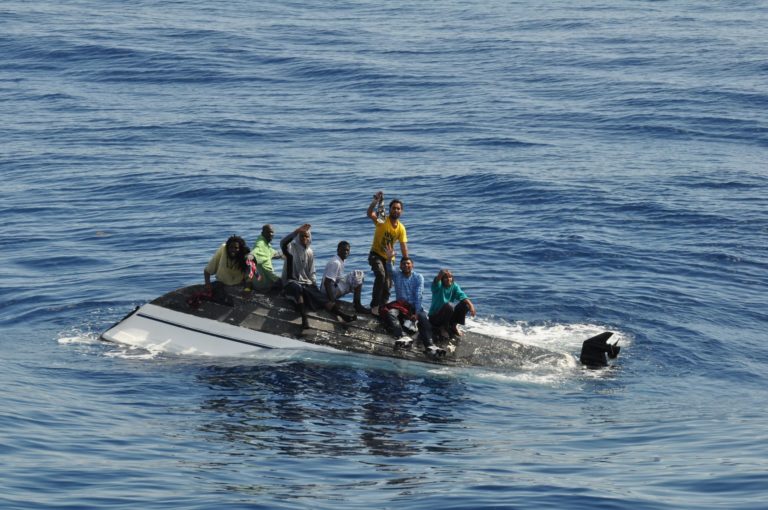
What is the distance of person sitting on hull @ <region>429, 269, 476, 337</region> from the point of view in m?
29.1

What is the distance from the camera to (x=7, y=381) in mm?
27125

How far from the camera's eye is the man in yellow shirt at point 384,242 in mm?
28875

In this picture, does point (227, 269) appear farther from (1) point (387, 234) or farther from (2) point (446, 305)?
(2) point (446, 305)

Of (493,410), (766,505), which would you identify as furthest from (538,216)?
(766,505)

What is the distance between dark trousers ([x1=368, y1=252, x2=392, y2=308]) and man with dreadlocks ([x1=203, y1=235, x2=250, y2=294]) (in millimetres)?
3286

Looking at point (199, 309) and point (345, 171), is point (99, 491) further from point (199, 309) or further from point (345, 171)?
point (345, 171)

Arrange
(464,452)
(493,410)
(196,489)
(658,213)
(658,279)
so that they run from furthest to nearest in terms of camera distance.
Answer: (658,213) → (658,279) → (493,410) → (464,452) → (196,489)

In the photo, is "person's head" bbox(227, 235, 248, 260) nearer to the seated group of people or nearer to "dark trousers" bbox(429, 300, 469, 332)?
the seated group of people

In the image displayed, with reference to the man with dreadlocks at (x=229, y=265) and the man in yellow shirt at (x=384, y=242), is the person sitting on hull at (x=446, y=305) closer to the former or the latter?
the man in yellow shirt at (x=384, y=242)

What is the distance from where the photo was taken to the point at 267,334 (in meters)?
29.7

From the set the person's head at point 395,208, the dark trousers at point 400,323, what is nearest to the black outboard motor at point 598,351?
the dark trousers at point 400,323

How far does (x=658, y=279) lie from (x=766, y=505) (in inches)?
713

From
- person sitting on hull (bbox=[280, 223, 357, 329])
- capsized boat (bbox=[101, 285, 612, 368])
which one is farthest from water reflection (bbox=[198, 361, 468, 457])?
person sitting on hull (bbox=[280, 223, 357, 329])

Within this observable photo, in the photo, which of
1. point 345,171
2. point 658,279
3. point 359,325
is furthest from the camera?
point 345,171
